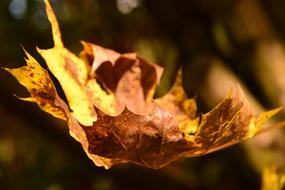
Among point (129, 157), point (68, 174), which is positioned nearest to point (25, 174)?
point (68, 174)

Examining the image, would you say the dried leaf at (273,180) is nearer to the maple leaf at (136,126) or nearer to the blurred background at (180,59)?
the maple leaf at (136,126)

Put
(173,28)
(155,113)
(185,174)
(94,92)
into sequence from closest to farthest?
1. (155,113)
2. (94,92)
3. (185,174)
4. (173,28)

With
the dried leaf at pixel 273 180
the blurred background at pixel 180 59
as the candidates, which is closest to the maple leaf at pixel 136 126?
the dried leaf at pixel 273 180

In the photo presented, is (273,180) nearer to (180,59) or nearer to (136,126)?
(136,126)

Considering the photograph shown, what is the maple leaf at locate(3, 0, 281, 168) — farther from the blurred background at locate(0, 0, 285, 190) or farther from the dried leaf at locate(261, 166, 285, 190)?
the blurred background at locate(0, 0, 285, 190)

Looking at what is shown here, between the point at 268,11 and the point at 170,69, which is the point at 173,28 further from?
the point at 268,11

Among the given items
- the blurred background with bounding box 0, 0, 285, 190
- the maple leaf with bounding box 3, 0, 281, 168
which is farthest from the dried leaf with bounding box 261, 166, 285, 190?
the blurred background with bounding box 0, 0, 285, 190

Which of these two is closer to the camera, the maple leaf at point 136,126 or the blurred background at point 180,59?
the maple leaf at point 136,126

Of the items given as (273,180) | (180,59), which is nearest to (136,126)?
(273,180)
